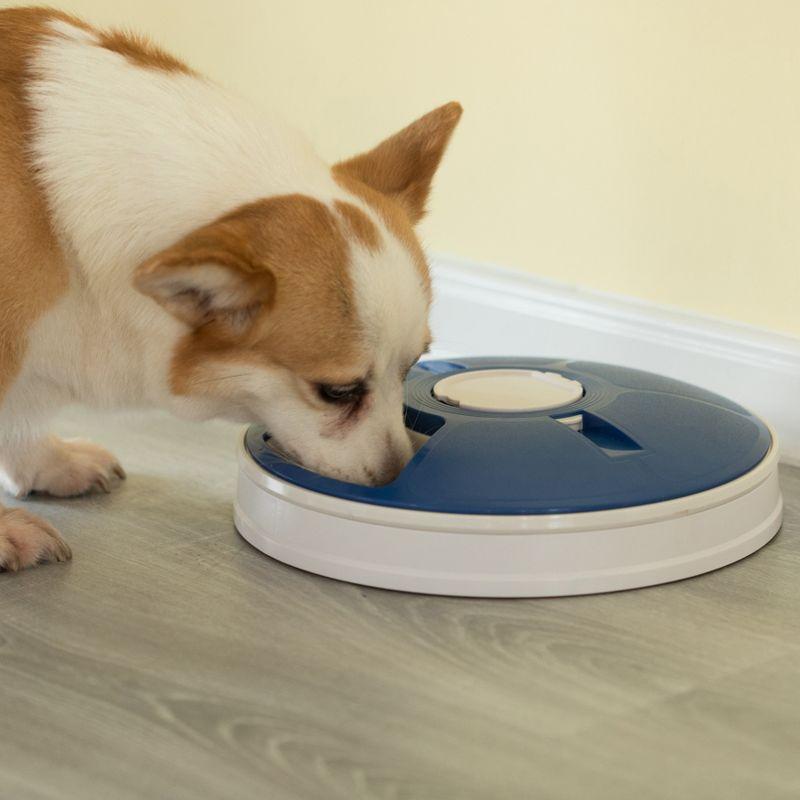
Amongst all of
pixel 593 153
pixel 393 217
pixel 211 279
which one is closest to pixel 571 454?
pixel 393 217

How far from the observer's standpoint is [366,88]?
2.55 m

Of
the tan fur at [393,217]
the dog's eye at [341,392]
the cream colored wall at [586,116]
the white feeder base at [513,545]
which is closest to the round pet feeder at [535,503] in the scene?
the white feeder base at [513,545]

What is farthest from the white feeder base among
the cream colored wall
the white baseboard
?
the cream colored wall

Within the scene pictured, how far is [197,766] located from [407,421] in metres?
0.72

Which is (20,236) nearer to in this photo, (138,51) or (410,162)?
(138,51)

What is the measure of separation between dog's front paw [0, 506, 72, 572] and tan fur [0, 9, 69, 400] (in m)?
0.23

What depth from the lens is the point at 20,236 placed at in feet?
4.72

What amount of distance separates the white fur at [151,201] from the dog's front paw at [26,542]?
207mm

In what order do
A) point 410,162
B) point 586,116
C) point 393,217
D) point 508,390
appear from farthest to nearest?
point 586,116 < point 508,390 < point 410,162 < point 393,217

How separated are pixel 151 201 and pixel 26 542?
496 mm

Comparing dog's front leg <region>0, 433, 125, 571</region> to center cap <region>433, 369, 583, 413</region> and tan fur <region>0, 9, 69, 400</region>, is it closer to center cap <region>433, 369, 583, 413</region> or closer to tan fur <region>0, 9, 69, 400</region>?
tan fur <region>0, 9, 69, 400</region>

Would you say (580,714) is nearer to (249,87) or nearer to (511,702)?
(511,702)

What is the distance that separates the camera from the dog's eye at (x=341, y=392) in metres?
1.45

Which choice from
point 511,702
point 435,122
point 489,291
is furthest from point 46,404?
point 489,291
